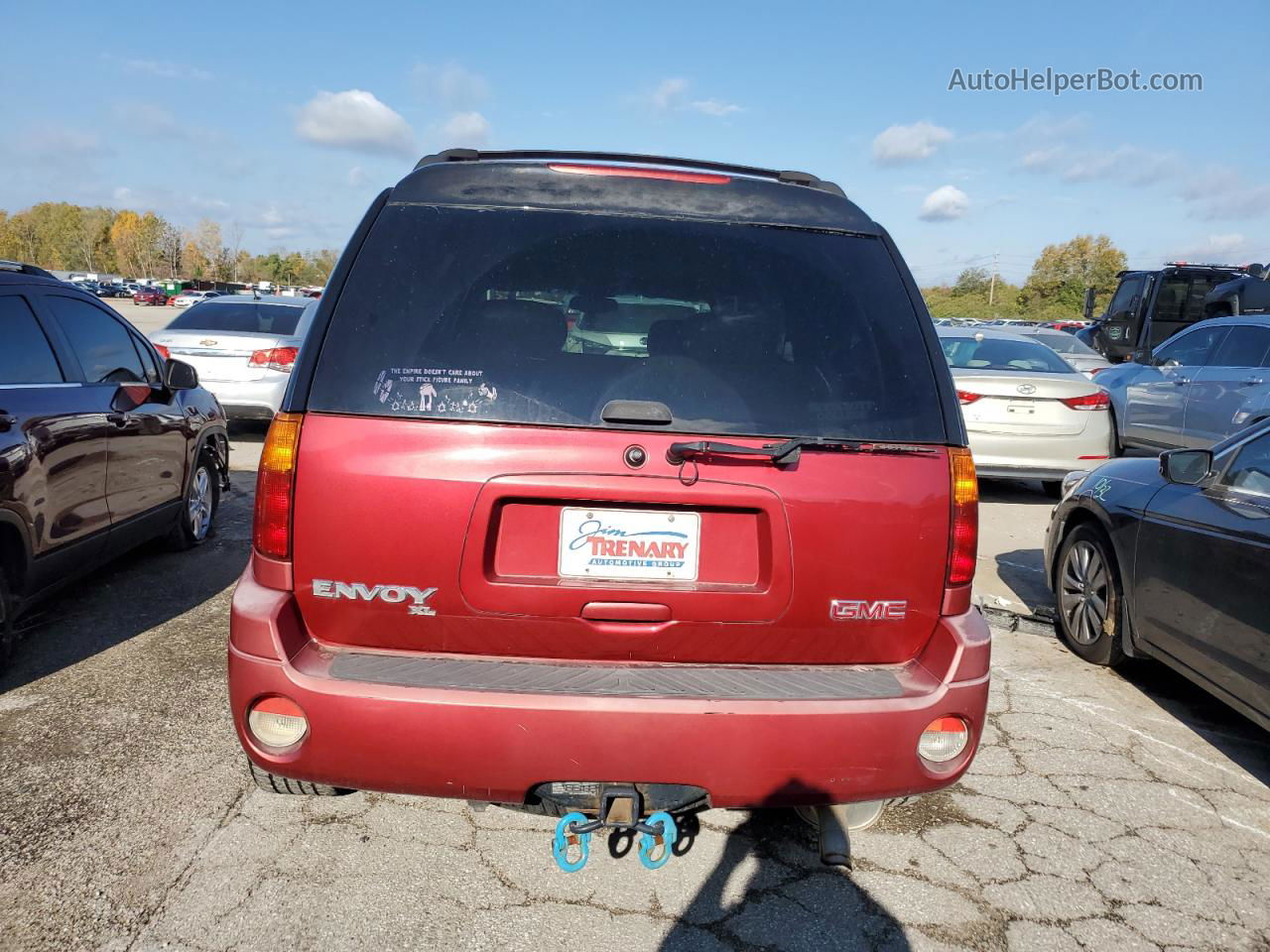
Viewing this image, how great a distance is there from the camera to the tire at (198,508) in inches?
234

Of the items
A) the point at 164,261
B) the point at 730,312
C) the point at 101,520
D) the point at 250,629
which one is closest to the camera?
the point at 250,629

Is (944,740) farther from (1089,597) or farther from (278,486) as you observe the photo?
(1089,597)

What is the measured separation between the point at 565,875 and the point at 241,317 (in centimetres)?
991

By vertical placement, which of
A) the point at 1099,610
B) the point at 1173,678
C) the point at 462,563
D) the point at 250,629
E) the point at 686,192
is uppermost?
the point at 686,192

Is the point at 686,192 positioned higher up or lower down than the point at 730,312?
higher up

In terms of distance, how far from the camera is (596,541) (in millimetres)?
2303

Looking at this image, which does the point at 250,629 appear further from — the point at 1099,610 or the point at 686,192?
the point at 1099,610

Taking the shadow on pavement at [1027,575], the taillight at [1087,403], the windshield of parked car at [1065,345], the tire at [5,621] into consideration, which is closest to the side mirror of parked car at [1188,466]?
the shadow on pavement at [1027,575]

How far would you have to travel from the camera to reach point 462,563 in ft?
7.45

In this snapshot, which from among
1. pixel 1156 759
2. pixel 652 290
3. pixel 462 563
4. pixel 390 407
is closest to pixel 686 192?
pixel 652 290

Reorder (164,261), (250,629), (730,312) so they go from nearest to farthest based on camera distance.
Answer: (250,629) → (730,312) → (164,261)

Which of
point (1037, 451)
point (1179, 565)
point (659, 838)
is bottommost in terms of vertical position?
point (659, 838)

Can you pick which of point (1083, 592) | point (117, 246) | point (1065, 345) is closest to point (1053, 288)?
point (1065, 345)

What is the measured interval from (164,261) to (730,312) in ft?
497
